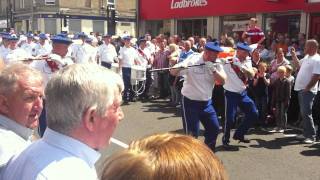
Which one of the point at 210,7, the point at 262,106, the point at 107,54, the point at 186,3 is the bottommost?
the point at 262,106

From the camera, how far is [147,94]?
13.9m

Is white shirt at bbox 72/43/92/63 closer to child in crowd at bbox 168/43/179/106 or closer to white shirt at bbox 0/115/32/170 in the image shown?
child in crowd at bbox 168/43/179/106

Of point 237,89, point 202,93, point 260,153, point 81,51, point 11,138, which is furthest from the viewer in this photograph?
point 81,51

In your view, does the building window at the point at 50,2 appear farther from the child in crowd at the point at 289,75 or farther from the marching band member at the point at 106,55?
the child in crowd at the point at 289,75

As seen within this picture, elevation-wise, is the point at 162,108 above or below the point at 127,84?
below

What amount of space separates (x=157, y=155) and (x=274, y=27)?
52.2 feet

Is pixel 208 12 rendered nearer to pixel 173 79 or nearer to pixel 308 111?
pixel 173 79

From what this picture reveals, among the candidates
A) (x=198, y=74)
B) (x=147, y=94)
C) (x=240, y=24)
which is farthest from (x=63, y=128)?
(x=240, y=24)

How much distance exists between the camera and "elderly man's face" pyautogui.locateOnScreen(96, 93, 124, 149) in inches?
71.6

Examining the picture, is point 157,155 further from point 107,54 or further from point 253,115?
point 107,54

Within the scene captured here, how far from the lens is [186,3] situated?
2094 cm

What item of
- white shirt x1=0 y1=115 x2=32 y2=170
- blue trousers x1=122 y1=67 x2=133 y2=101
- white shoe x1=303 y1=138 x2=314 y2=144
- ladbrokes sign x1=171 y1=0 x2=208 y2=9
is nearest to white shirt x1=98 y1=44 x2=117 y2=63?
blue trousers x1=122 y1=67 x2=133 y2=101

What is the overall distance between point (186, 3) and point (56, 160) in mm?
19747

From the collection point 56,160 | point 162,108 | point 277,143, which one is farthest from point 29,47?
point 56,160
